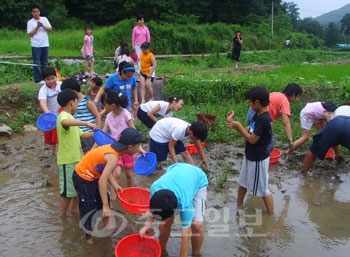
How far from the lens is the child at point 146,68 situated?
9336mm

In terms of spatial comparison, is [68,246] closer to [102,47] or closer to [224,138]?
[224,138]

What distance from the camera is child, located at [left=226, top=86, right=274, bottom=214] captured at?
437 centimetres

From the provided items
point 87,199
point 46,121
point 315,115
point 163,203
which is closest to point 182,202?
point 163,203

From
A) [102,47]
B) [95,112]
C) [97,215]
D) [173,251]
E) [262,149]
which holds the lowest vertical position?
[173,251]

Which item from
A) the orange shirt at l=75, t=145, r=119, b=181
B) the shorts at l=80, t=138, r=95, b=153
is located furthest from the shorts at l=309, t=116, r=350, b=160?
the orange shirt at l=75, t=145, r=119, b=181

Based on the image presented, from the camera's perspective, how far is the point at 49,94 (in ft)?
18.9

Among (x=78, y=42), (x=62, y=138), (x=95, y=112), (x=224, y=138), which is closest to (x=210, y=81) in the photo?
(x=224, y=138)

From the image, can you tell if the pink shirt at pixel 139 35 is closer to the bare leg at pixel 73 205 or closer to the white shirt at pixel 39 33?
the white shirt at pixel 39 33

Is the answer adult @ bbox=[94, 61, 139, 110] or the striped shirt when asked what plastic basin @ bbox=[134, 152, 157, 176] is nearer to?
the striped shirt

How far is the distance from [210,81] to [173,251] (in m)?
6.11

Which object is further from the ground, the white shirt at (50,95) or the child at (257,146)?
the white shirt at (50,95)

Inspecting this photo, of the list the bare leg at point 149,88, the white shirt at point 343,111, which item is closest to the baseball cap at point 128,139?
the white shirt at point 343,111

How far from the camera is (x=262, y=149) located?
4.59 metres

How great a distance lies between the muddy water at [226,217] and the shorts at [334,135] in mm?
530
